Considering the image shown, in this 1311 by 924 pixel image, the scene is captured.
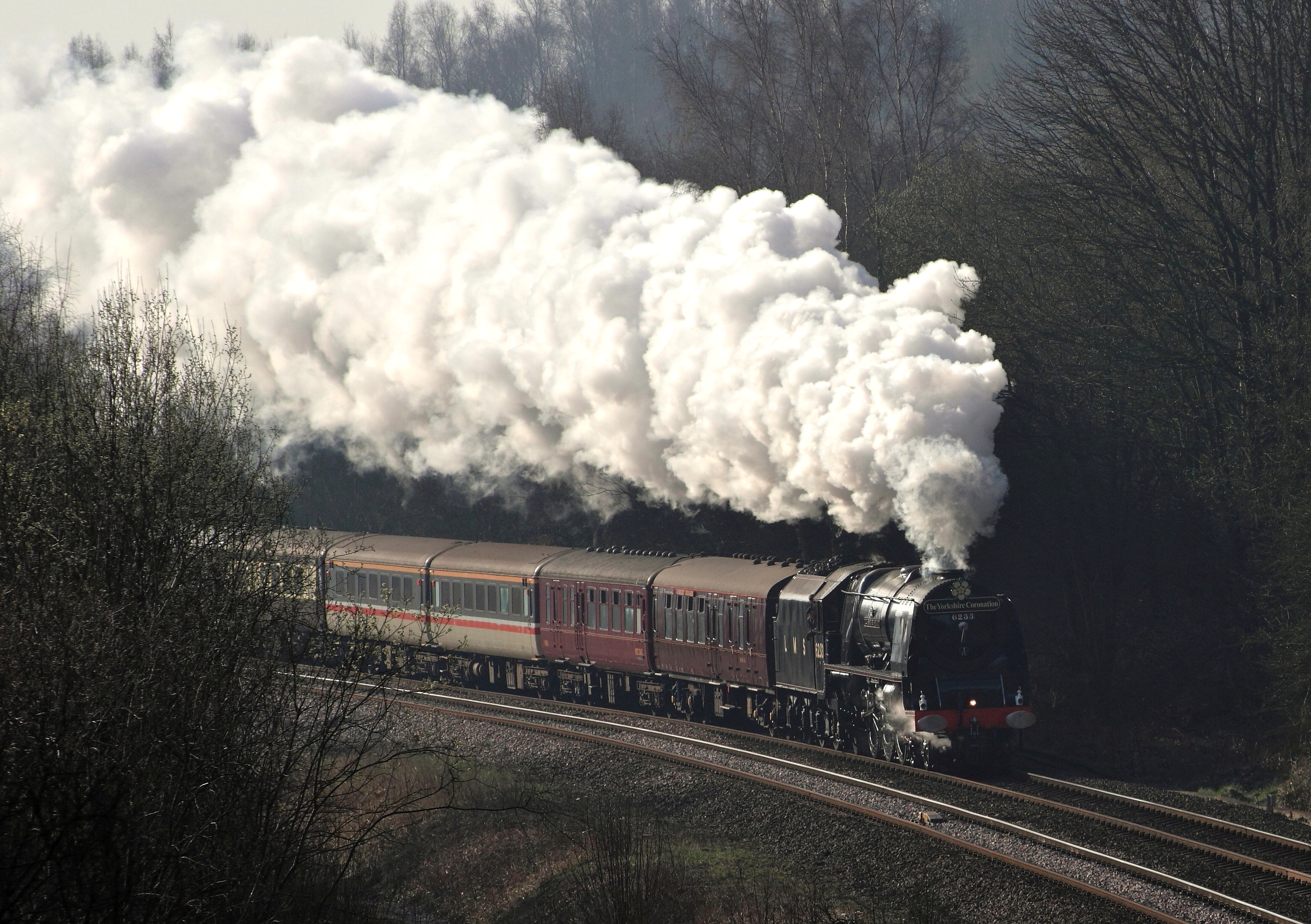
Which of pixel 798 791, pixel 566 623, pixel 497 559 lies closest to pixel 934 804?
pixel 798 791

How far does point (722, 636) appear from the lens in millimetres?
22469

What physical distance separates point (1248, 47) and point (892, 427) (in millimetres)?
12595

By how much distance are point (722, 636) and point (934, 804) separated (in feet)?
20.2

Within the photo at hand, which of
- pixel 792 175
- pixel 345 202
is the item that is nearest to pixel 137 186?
pixel 345 202

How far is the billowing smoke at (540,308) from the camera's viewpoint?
66.5 ft

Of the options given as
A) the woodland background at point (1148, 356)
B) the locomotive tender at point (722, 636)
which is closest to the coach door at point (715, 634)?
the locomotive tender at point (722, 636)

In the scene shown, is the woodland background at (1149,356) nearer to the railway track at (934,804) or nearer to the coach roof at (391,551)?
the railway track at (934,804)

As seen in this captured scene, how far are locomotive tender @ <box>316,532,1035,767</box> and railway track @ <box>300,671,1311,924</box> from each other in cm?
67

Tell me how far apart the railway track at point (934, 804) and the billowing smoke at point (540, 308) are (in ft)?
11.3

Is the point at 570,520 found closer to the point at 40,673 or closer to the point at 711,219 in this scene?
the point at 711,219

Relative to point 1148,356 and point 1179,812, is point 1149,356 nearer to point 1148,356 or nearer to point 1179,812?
point 1148,356

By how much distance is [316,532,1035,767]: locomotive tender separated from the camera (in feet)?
60.5

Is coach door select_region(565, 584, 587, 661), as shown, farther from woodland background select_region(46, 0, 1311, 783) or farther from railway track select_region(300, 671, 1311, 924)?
woodland background select_region(46, 0, 1311, 783)

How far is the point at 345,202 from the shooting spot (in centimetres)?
3144
